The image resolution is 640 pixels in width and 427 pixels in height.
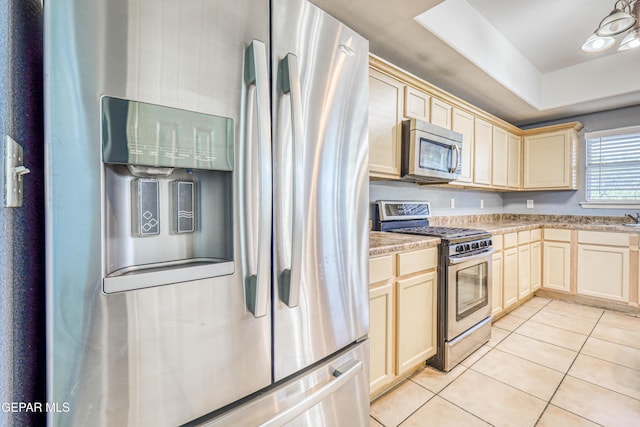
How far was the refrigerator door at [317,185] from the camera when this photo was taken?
87 cm

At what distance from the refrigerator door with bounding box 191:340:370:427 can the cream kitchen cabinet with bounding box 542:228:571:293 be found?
3447 mm

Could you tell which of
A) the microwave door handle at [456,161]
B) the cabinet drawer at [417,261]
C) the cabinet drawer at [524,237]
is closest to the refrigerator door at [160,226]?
the cabinet drawer at [417,261]

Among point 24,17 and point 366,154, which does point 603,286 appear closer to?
point 366,154

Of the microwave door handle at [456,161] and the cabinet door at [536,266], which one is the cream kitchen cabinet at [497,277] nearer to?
the microwave door handle at [456,161]

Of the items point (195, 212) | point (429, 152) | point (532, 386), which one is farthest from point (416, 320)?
point (195, 212)

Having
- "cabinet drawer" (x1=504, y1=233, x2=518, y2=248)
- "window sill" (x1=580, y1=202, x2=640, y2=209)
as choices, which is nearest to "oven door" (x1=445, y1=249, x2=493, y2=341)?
"cabinet drawer" (x1=504, y1=233, x2=518, y2=248)

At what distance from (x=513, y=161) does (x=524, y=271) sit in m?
1.44

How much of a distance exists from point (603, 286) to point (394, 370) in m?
3.04

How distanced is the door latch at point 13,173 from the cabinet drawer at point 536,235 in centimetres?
416

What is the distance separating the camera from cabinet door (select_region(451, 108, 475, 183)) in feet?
9.02

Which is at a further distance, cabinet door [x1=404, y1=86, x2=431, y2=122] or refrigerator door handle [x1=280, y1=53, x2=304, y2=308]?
cabinet door [x1=404, y1=86, x2=431, y2=122]

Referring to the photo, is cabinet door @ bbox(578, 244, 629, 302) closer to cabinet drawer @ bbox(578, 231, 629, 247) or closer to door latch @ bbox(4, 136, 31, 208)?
cabinet drawer @ bbox(578, 231, 629, 247)

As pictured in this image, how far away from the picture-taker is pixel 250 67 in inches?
31.3

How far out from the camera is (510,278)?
293 cm
